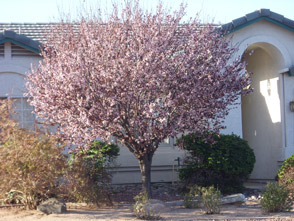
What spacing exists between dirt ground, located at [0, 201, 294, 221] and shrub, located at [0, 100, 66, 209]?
1.48 feet

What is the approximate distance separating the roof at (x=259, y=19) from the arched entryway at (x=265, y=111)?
750mm

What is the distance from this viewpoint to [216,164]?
1143 cm

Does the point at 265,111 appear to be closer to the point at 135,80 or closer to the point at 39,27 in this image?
the point at 135,80

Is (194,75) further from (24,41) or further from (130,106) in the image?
(24,41)

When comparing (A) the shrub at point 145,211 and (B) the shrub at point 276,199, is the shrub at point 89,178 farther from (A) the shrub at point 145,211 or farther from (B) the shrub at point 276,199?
(B) the shrub at point 276,199

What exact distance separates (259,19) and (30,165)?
7982 mm

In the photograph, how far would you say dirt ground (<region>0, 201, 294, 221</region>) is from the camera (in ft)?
27.8

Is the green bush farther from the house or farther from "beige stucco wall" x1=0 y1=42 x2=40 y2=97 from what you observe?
"beige stucco wall" x1=0 y1=42 x2=40 y2=97

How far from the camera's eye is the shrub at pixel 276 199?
A: 355 inches

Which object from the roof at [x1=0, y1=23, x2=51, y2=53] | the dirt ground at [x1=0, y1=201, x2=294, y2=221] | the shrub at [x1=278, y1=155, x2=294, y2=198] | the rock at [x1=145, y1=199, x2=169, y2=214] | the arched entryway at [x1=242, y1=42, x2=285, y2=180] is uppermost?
the roof at [x1=0, y1=23, x2=51, y2=53]

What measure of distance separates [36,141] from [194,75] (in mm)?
3168

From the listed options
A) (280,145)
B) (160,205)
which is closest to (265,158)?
(280,145)

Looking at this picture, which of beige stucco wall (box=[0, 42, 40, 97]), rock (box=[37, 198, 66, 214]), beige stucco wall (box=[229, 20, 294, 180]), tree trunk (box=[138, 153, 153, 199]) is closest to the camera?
rock (box=[37, 198, 66, 214])

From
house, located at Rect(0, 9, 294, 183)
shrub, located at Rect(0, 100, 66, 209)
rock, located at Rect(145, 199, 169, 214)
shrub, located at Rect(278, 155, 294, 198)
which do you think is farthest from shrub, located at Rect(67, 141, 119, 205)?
shrub, located at Rect(278, 155, 294, 198)
